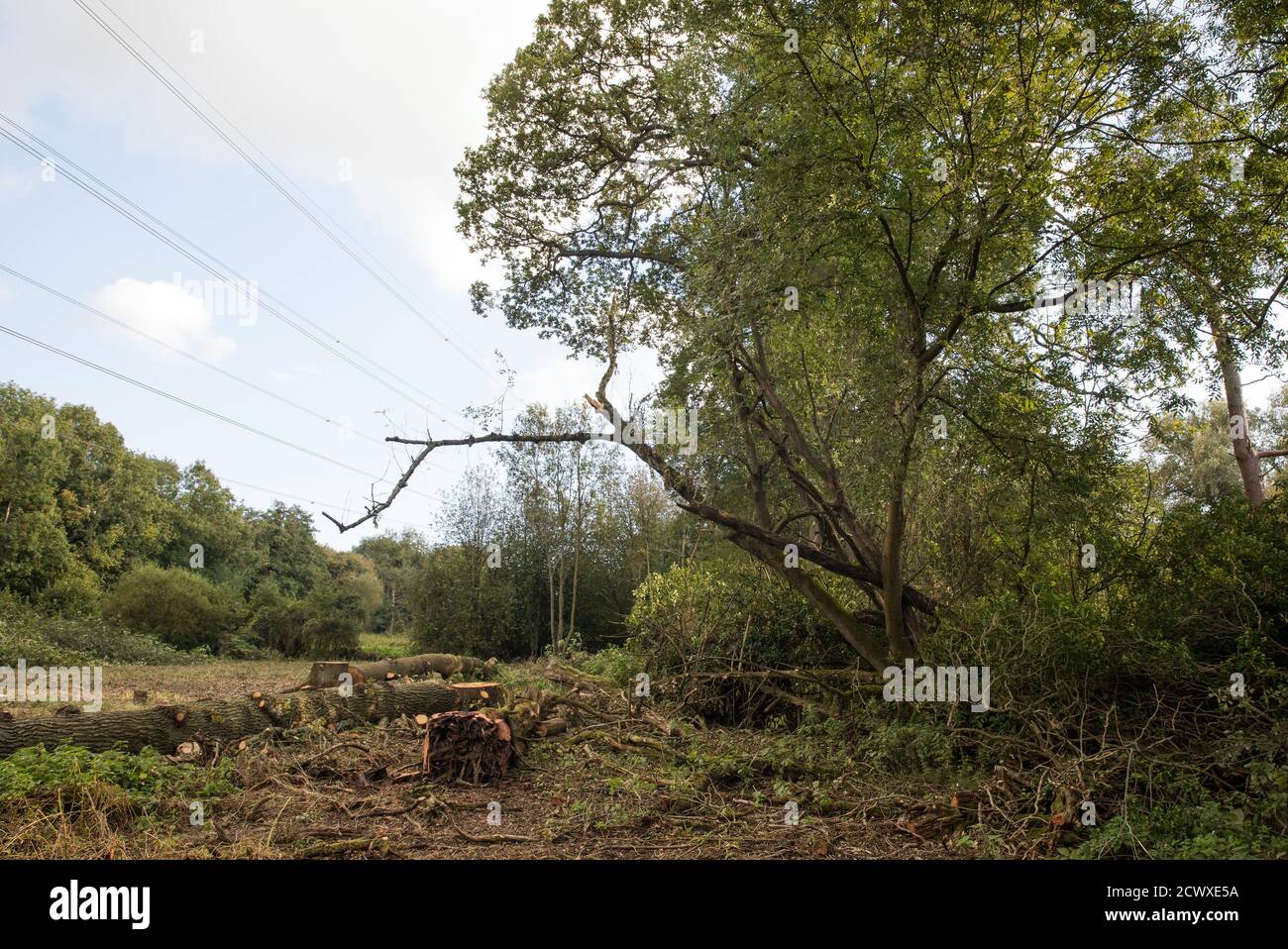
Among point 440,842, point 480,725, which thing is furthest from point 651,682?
point 440,842

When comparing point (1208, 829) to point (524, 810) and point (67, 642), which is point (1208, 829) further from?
point (67, 642)

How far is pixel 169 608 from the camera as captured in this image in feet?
84.9

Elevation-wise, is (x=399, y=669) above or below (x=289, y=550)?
below

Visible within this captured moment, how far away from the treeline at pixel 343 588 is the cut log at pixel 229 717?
8.36m

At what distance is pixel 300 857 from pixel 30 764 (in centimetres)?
272

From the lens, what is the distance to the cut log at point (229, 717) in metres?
7.58

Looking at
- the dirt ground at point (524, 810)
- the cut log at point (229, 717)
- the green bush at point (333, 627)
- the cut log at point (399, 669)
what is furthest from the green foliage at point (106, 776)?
the green bush at point (333, 627)

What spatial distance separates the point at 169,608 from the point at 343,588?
16.4ft

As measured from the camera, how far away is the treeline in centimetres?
2269

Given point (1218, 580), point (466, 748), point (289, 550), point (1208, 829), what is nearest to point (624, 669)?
point (466, 748)

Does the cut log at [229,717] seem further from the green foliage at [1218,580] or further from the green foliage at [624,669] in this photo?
the green foliage at [1218,580]

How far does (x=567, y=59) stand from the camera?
38.6 ft

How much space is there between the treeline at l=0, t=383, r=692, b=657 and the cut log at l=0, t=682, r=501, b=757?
8.36 metres
